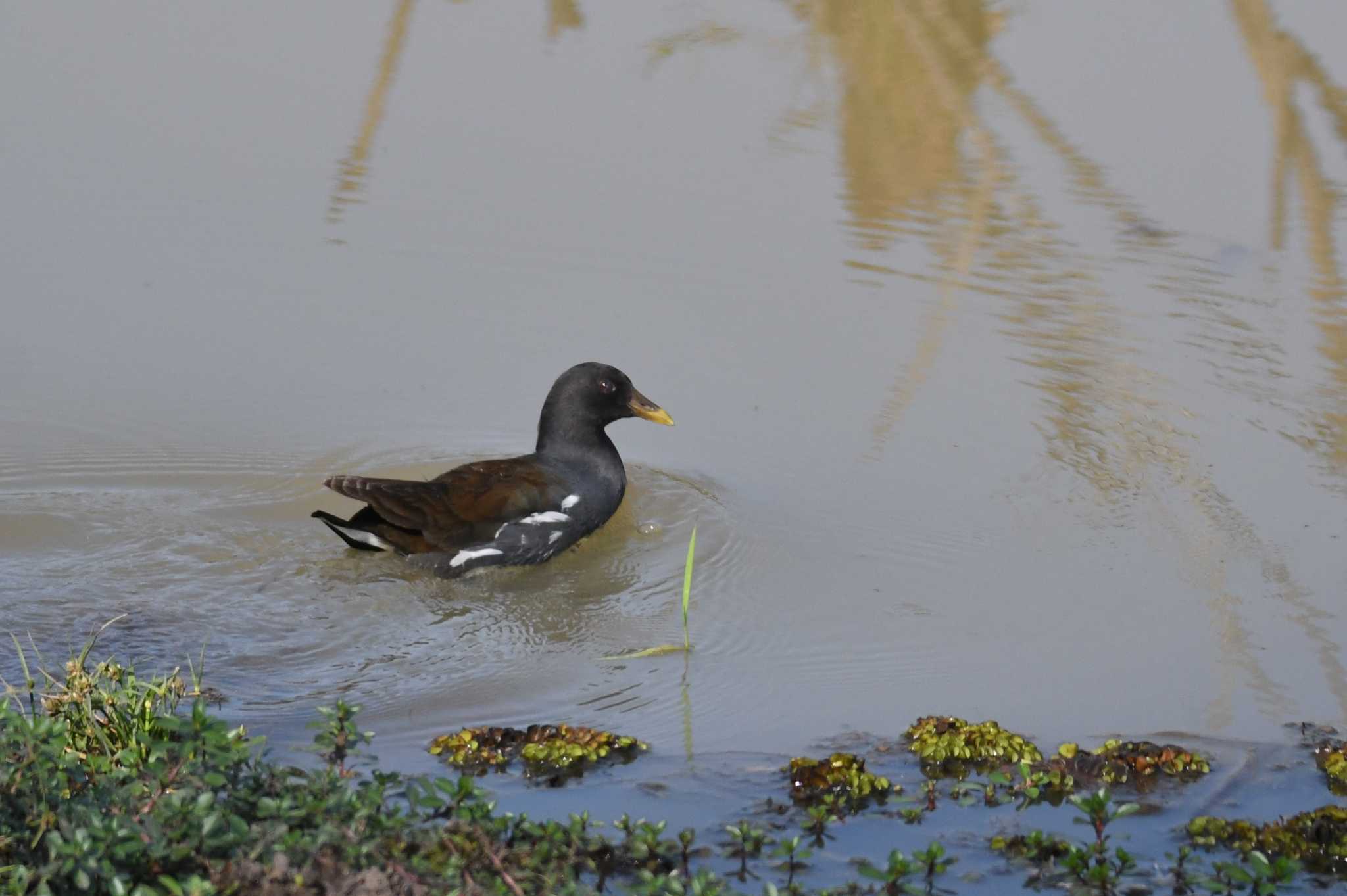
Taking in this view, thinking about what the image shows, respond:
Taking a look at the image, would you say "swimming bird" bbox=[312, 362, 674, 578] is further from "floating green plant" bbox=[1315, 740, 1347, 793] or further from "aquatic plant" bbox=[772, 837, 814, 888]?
"floating green plant" bbox=[1315, 740, 1347, 793]

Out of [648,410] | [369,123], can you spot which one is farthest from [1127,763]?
[369,123]

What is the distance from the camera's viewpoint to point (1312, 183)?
10938mm

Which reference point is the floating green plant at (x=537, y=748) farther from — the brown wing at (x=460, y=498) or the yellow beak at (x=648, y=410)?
the yellow beak at (x=648, y=410)

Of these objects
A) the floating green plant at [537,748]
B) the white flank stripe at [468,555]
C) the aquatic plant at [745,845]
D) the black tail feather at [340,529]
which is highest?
the aquatic plant at [745,845]

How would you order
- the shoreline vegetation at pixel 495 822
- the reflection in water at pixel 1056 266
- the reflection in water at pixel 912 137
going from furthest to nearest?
the reflection in water at pixel 912 137
the reflection in water at pixel 1056 266
the shoreline vegetation at pixel 495 822

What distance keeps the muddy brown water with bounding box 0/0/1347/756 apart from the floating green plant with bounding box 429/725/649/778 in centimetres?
31

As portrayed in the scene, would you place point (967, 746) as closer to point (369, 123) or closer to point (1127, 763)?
point (1127, 763)

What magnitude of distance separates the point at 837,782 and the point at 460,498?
10.6 feet

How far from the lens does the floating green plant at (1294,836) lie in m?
4.43

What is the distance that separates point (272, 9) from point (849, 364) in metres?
6.34

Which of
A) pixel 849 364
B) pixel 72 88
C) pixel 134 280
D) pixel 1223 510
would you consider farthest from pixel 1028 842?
pixel 72 88

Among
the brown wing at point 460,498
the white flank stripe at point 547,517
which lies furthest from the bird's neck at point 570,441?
the white flank stripe at point 547,517

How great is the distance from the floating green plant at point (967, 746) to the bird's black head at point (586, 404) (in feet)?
10.3

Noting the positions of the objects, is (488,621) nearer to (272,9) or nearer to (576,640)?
(576,640)
